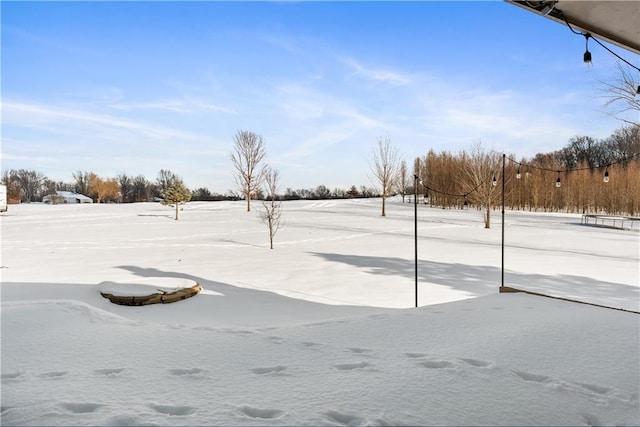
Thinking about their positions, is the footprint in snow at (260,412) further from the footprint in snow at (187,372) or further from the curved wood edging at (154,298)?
the curved wood edging at (154,298)

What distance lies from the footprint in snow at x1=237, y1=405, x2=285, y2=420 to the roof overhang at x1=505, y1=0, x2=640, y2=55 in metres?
4.25

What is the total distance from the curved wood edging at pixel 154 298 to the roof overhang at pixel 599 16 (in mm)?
6741

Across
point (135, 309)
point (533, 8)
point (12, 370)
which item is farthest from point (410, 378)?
point (135, 309)

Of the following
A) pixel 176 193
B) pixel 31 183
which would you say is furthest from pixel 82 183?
pixel 176 193

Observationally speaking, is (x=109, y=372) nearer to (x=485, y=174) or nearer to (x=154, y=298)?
(x=154, y=298)

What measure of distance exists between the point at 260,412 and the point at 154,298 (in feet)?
17.7

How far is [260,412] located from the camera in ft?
6.15

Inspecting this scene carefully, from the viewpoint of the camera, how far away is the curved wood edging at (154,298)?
6.35 m

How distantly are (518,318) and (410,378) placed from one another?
6.91 ft

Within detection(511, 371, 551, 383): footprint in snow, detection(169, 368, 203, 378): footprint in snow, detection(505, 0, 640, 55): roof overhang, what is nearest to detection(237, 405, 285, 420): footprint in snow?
detection(169, 368, 203, 378): footprint in snow

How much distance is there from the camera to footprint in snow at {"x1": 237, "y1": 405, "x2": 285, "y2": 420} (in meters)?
1.83

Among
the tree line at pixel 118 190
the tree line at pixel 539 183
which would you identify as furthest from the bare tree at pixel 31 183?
the tree line at pixel 539 183

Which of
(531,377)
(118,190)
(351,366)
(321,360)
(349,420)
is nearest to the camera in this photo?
(349,420)

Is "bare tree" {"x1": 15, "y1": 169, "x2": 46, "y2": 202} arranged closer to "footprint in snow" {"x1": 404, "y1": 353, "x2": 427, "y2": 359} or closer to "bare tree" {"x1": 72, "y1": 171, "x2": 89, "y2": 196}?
"bare tree" {"x1": 72, "y1": 171, "x2": 89, "y2": 196}
